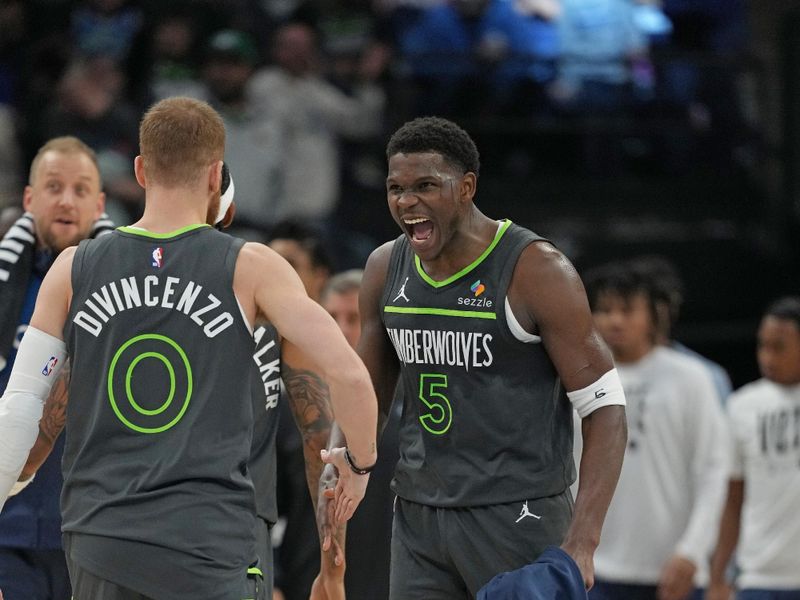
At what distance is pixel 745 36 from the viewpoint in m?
13.8

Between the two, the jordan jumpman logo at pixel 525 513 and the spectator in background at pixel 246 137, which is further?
the spectator in background at pixel 246 137

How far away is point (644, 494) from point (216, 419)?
4.45 meters

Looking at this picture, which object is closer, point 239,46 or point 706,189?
point 239,46

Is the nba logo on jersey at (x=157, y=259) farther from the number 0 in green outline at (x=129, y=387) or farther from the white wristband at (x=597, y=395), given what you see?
the white wristband at (x=597, y=395)

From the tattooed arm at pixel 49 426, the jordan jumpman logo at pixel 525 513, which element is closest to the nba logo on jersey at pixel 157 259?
the tattooed arm at pixel 49 426

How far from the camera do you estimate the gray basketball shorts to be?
15.8ft

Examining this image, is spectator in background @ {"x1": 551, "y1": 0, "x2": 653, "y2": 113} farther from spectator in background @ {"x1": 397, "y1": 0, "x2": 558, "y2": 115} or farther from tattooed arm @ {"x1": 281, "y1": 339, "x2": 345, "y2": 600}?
tattooed arm @ {"x1": 281, "y1": 339, "x2": 345, "y2": 600}

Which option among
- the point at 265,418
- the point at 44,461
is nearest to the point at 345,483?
the point at 265,418

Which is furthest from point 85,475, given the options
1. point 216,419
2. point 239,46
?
point 239,46

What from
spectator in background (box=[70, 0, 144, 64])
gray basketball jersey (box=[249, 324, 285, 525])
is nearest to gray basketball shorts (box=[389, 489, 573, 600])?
gray basketball jersey (box=[249, 324, 285, 525])

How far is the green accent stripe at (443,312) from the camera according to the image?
4.86m

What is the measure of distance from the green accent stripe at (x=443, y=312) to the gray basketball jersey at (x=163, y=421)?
91cm

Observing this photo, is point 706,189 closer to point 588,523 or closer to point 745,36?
point 745,36

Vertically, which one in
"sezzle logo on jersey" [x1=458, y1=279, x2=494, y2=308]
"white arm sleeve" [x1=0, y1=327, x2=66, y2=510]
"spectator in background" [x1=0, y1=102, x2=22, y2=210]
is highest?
"spectator in background" [x1=0, y1=102, x2=22, y2=210]
